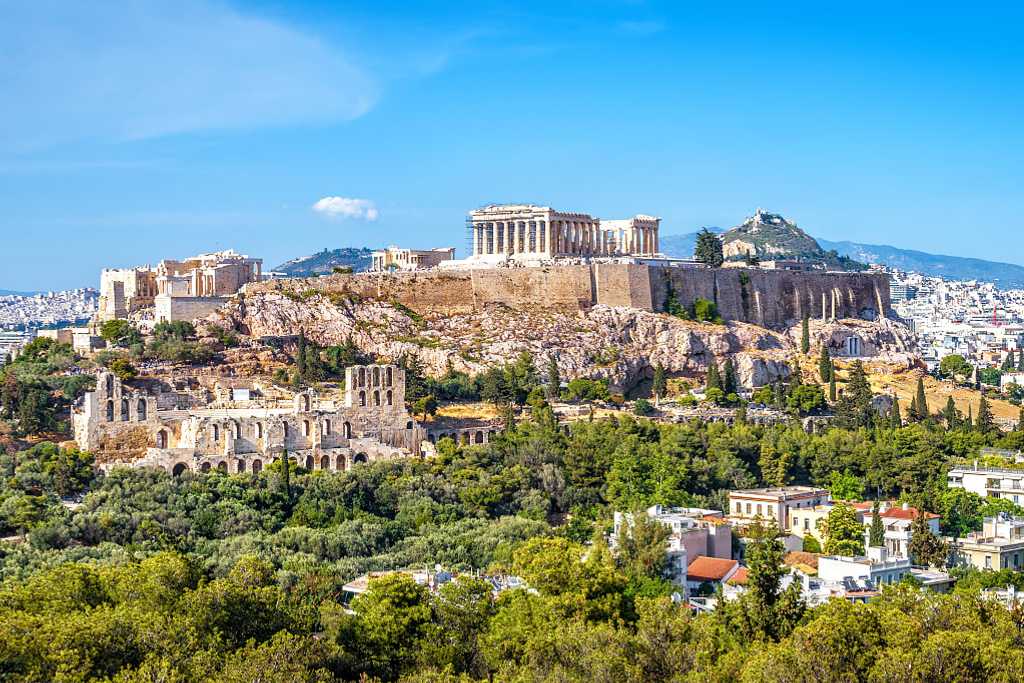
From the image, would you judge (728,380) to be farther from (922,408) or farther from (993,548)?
(993,548)

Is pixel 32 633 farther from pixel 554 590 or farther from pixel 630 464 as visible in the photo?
pixel 630 464

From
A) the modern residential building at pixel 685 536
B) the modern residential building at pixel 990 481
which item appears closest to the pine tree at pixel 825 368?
the modern residential building at pixel 990 481

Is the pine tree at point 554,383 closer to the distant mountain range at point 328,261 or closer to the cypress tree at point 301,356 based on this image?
the cypress tree at point 301,356

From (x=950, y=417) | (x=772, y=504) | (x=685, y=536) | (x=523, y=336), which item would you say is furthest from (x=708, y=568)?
(x=523, y=336)

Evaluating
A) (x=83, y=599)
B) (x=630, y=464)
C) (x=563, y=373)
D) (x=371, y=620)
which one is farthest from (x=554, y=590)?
(x=563, y=373)

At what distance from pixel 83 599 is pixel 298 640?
16.8ft

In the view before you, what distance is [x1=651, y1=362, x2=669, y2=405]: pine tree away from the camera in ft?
213

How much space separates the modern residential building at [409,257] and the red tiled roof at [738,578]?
44.5 m

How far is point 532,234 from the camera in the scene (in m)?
79.1

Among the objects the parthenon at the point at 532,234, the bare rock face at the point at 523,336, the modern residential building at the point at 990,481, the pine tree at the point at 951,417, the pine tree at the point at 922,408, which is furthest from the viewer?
the parthenon at the point at 532,234

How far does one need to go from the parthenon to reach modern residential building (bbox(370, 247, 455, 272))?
15.9 ft

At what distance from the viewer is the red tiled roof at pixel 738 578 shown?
39037mm

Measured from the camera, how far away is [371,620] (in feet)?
105

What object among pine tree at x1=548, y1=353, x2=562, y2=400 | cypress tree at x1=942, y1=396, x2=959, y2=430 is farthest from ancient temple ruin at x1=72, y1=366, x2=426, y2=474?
cypress tree at x1=942, y1=396, x2=959, y2=430
